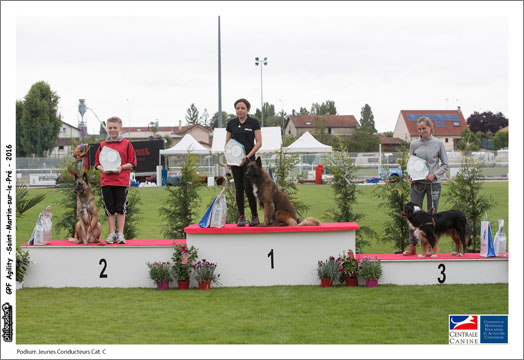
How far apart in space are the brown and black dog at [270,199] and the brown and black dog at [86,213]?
6.80 ft

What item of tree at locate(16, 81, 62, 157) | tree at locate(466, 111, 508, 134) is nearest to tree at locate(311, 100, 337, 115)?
tree at locate(466, 111, 508, 134)

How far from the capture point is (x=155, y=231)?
517 inches

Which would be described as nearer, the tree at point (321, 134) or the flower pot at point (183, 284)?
the flower pot at point (183, 284)

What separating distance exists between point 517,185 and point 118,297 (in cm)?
447

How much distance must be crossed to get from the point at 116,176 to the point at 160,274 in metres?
1.35

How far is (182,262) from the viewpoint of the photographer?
7035 mm

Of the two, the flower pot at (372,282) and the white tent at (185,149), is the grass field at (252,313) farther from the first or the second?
the white tent at (185,149)

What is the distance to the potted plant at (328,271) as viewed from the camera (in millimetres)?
6898

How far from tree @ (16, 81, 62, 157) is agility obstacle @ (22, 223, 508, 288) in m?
42.4

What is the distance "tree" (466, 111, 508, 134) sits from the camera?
202 ft

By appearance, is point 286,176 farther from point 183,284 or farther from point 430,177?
point 183,284

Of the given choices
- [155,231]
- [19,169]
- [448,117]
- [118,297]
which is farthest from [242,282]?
[448,117]

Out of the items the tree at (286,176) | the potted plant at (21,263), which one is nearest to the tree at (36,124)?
the tree at (286,176)

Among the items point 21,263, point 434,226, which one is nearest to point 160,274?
point 21,263
